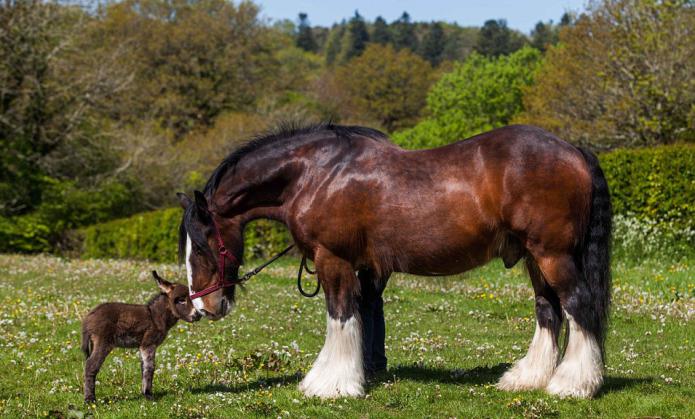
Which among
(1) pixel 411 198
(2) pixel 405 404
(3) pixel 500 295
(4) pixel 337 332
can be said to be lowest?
(3) pixel 500 295

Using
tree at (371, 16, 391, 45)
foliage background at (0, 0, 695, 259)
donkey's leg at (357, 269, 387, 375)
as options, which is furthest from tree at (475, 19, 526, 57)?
donkey's leg at (357, 269, 387, 375)

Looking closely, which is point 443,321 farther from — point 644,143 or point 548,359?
point 644,143

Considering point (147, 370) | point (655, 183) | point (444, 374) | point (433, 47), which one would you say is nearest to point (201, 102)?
point (655, 183)

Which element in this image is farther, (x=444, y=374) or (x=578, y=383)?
(x=444, y=374)

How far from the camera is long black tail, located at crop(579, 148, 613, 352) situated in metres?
7.62

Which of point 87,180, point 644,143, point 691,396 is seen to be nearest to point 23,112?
point 87,180

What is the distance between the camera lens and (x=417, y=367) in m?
9.46

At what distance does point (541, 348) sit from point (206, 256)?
3.71 m

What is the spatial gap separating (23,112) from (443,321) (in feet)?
96.2

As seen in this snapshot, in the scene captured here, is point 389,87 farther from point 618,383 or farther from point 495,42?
point 618,383

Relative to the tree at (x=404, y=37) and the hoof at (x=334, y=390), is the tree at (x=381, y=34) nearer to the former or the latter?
the tree at (x=404, y=37)

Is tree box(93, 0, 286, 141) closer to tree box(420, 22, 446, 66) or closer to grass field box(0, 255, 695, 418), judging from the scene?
grass field box(0, 255, 695, 418)

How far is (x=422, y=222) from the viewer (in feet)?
25.4

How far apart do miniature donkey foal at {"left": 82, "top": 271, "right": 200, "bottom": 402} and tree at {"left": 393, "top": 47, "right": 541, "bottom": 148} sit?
48.2m
